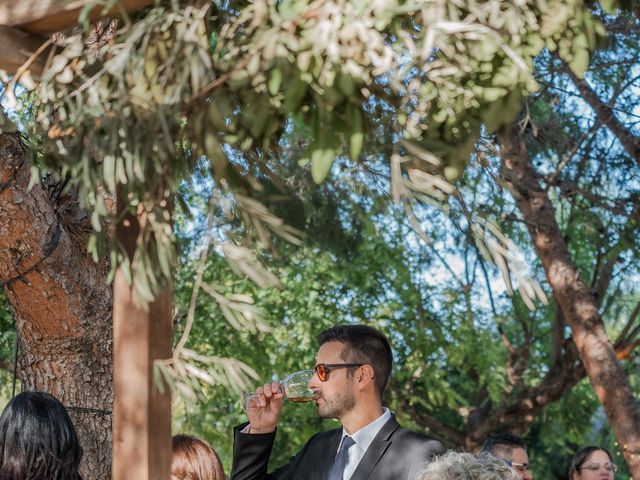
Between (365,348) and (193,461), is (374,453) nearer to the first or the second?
(365,348)

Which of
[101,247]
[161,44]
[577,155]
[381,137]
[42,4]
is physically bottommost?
[101,247]

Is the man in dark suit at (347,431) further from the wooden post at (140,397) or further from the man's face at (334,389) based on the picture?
the wooden post at (140,397)

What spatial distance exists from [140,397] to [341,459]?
148 centimetres

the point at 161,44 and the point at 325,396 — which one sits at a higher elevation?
the point at 161,44

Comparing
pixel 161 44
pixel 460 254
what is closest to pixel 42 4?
pixel 161 44

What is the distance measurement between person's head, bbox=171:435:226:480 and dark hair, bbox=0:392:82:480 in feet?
1.90

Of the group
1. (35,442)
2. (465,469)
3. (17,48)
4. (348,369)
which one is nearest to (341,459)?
(348,369)

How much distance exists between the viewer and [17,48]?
2396mm

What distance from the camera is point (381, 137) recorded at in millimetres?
2496

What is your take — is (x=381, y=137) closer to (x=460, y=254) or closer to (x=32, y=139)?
(x=32, y=139)

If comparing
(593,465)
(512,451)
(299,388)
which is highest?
(299,388)

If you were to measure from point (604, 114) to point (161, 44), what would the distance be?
6902 mm

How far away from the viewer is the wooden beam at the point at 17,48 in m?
2.37

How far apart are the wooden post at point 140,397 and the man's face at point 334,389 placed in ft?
4.48
